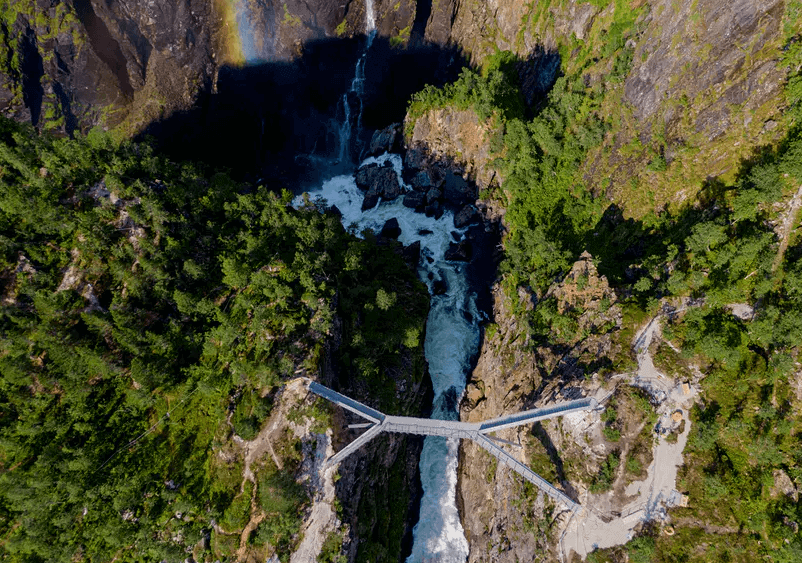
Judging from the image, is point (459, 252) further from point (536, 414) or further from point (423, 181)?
point (536, 414)

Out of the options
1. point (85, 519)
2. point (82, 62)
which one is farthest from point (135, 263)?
point (82, 62)

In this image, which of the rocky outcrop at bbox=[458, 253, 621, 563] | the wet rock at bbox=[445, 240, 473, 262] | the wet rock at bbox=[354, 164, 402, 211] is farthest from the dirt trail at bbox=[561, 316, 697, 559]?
the wet rock at bbox=[354, 164, 402, 211]

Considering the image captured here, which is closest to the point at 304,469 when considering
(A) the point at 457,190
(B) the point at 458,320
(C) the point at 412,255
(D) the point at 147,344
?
(D) the point at 147,344

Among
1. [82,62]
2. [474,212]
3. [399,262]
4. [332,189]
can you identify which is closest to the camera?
[399,262]

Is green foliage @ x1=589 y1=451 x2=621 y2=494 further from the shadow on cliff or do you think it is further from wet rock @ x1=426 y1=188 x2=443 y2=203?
the shadow on cliff

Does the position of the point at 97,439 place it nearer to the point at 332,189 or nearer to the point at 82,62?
the point at 332,189
